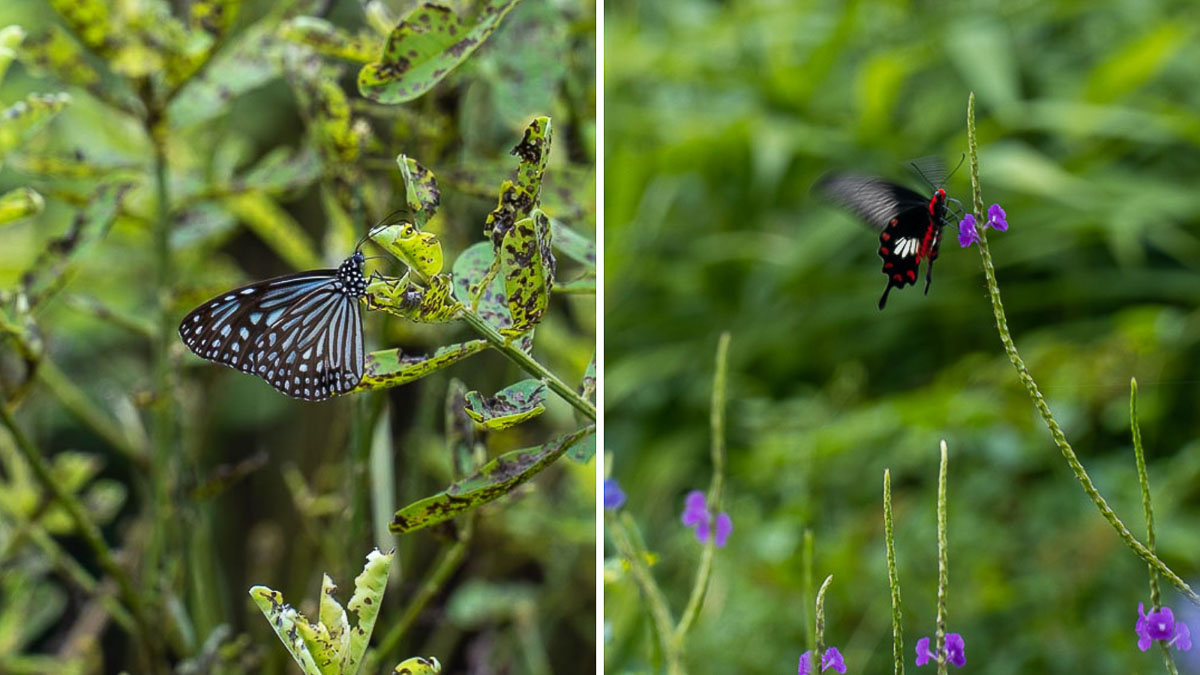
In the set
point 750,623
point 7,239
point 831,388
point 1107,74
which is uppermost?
point 1107,74

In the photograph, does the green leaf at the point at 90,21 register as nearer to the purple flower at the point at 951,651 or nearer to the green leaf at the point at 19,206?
the green leaf at the point at 19,206

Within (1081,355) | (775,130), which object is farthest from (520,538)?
(775,130)

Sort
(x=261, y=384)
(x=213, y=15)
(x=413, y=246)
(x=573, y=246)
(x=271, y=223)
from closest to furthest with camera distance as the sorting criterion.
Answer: (x=413, y=246)
(x=573, y=246)
(x=213, y=15)
(x=271, y=223)
(x=261, y=384)

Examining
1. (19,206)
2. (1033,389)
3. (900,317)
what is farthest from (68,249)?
(900,317)

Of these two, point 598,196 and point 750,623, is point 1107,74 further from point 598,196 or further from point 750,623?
point 598,196

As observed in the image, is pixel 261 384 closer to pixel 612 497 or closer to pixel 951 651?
pixel 612 497

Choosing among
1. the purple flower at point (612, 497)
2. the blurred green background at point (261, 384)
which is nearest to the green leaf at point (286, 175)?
the blurred green background at point (261, 384)
